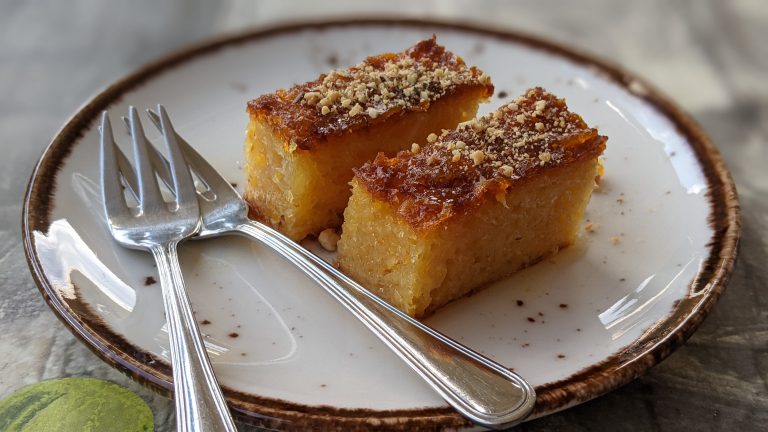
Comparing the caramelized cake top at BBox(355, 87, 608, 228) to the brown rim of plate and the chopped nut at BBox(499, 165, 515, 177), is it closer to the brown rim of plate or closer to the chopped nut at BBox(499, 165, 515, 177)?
the chopped nut at BBox(499, 165, 515, 177)

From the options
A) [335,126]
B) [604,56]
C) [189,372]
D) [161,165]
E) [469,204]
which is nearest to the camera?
[189,372]

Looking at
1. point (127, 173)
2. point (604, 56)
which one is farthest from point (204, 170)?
point (604, 56)

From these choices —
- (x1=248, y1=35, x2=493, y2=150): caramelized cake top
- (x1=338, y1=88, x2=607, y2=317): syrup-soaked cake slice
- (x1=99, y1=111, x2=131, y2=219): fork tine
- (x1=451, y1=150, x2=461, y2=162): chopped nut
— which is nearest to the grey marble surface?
(x1=99, y1=111, x2=131, y2=219): fork tine

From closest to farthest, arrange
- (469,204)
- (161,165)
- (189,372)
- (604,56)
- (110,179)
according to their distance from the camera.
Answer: (189,372) < (469,204) < (110,179) < (161,165) < (604,56)

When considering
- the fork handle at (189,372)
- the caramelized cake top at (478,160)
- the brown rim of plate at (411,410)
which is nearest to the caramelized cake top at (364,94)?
the caramelized cake top at (478,160)

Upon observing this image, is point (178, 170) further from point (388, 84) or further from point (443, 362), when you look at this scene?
point (443, 362)
